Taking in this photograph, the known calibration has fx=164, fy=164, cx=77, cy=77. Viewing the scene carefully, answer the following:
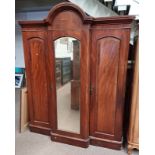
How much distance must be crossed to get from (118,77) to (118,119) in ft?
1.88

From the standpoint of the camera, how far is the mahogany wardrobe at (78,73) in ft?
6.59

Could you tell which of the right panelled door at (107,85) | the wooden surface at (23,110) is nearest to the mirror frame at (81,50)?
the right panelled door at (107,85)

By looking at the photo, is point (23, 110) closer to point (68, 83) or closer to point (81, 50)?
point (68, 83)

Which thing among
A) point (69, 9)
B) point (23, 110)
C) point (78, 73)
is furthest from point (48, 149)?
point (69, 9)

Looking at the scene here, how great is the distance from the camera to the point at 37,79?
8.20 feet

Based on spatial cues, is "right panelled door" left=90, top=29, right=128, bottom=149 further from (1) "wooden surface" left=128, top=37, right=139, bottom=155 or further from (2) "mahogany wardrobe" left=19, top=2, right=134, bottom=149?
(1) "wooden surface" left=128, top=37, right=139, bottom=155

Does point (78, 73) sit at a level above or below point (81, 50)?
below

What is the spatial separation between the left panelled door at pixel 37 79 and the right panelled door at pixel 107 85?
0.72 meters

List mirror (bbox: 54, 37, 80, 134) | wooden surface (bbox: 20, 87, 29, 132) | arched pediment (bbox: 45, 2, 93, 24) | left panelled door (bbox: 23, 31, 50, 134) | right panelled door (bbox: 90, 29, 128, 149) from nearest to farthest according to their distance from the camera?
arched pediment (bbox: 45, 2, 93, 24)
right panelled door (bbox: 90, 29, 128, 149)
mirror (bbox: 54, 37, 80, 134)
left panelled door (bbox: 23, 31, 50, 134)
wooden surface (bbox: 20, 87, 29, 132)

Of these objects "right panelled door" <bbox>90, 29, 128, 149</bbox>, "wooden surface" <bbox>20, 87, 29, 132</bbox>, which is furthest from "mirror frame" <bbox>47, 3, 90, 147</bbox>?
"wooden surface" <bbox>20, 87, 29, 132</bbox>

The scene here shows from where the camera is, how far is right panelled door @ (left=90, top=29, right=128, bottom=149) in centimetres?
202

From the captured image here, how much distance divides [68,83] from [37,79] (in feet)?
1.78

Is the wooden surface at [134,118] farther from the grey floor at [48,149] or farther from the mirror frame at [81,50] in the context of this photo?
the mirror frame at [81,50]
